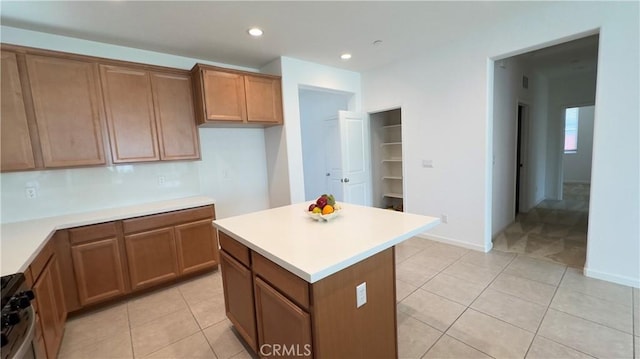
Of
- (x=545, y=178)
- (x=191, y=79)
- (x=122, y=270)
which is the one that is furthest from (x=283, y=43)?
(x=545, y=178)

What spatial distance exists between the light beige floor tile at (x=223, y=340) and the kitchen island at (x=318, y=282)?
171mm

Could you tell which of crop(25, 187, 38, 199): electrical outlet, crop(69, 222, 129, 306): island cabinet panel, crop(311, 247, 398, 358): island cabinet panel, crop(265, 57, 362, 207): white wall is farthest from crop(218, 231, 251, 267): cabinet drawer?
crop(25, 187, 38, 199): electrical outlet

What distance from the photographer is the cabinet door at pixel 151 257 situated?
2.57 meters

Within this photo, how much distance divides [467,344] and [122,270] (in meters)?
2.92

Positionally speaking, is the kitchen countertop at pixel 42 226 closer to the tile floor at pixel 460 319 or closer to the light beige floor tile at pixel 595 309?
the tile floor at pixel 460 319

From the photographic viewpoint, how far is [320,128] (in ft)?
17.2

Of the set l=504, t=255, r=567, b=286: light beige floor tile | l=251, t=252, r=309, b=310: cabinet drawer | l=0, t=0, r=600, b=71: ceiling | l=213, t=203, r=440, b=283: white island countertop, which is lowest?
l=504, t=255, r=567, b=286: light beige floor tile

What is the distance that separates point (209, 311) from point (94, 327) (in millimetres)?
896

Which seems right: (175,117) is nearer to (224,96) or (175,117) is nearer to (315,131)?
(224,96)

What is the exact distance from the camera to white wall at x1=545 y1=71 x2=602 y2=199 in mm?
5348

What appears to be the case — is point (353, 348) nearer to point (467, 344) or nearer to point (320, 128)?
point (467, 344)

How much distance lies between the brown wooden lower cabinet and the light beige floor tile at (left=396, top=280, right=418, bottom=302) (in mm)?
884

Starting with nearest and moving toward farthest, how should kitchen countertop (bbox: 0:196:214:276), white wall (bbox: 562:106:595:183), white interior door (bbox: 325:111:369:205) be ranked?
kitchen countertop (bbox: 0:196:214:276) < white interior door (bbox: 325:111:369:205) < white wall (bbox: 562:106:595:183)

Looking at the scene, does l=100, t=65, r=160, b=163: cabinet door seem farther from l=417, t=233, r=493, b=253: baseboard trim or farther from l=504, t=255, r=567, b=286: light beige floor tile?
l=504, t=255, r=567, b=286: light beige floor tile
